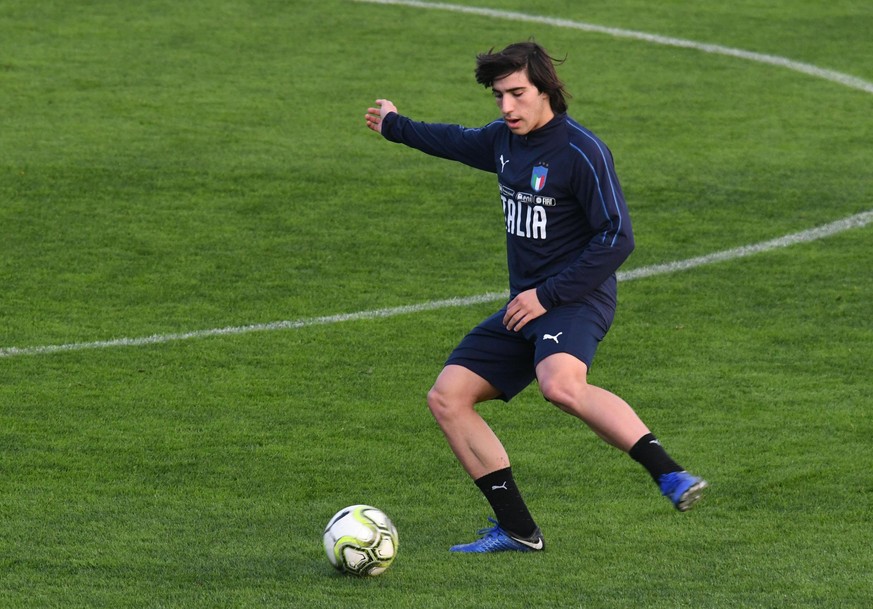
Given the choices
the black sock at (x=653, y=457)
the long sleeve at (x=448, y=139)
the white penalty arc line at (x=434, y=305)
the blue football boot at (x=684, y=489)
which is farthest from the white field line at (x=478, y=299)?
the blue football boot at (x=684, y=489)

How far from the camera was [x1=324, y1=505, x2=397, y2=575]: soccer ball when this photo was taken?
19.1 feet

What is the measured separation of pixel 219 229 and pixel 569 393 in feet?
22.5

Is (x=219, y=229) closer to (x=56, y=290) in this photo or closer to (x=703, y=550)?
(x=56, y=290)

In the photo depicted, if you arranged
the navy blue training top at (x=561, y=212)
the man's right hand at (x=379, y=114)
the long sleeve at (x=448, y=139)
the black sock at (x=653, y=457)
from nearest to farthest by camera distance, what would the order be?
the black sock at (x=653, y=457), the navy blue training top at (x=561, y=212), the long sleeve at (x=448, y=139), the man's right hand at (x=379, y=114)

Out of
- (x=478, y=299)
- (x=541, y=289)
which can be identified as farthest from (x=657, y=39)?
(x=541, y=289)

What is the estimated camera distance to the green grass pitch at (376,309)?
20.3ft

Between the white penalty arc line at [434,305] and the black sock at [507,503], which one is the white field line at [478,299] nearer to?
the white penalty arc line at [434,305]

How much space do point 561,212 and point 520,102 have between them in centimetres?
46

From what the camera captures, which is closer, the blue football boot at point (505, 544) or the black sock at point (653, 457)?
the black sock at point (653, 457)

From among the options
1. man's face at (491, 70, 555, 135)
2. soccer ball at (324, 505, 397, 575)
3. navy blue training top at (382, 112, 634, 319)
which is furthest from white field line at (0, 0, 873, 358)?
man's face at (491, 70, 555, 135)

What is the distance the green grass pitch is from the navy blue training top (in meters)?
1.07

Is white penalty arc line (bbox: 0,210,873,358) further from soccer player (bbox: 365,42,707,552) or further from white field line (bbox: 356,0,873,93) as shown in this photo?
white field line (bbox: 356,0,873,93)

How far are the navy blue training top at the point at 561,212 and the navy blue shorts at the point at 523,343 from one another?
0.21 feet

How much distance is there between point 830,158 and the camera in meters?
14.1
